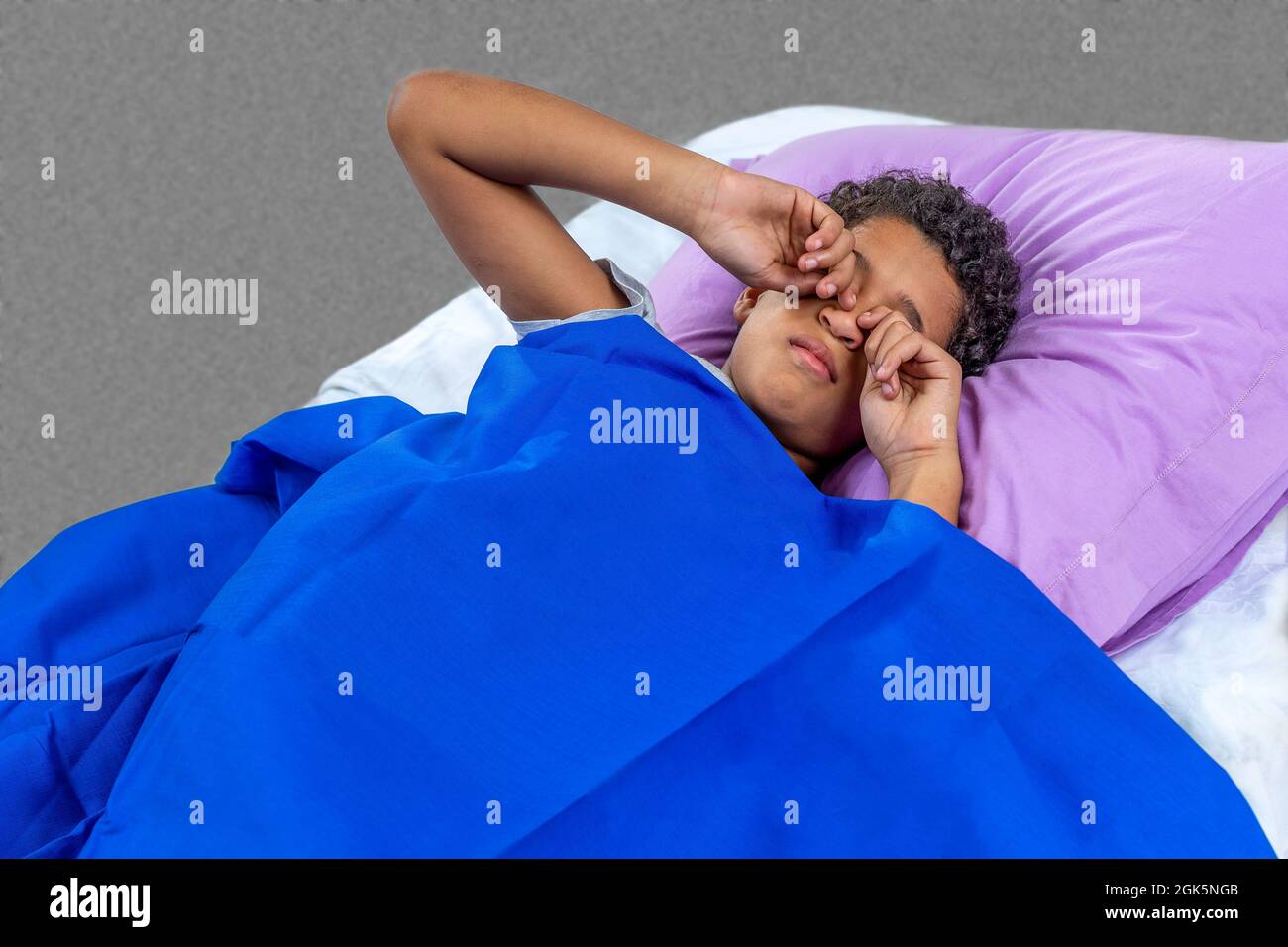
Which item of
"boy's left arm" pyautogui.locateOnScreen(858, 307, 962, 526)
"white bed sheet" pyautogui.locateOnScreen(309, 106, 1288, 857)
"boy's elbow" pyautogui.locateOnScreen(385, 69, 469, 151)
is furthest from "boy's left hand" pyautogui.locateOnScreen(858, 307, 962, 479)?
"boy's elbow" pyautogui.locateOnScreen(385, 69, 469, 151)

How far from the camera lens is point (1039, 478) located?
107 centimetres

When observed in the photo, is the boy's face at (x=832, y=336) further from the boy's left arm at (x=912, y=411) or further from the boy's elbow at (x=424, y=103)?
the boy's elbow at (x=424, y=103)

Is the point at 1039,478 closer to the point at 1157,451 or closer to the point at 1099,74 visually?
the point at 1157,451

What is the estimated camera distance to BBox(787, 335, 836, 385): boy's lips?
1.16 meters

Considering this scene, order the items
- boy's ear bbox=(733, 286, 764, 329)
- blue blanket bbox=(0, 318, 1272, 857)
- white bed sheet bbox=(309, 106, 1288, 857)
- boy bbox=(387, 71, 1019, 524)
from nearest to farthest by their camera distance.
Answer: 1. blue blanket bbox=(0, 318, 1272, 857)
2. white bed sheet bbox=(309, 106, 1288, 857)
3. boy bbox=(387, 71, 1019, 524)
4. boy's ear bbox=(733, 286, 764, 329)

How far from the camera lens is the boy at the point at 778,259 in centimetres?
114

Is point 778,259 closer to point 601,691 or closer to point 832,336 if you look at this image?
point 832,336

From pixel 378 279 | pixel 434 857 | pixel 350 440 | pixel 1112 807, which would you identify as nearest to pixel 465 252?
pixel 350 440

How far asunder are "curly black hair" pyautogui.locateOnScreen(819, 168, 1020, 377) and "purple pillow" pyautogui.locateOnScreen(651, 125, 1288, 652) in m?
0.03

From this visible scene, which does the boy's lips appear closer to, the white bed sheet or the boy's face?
the boy's face

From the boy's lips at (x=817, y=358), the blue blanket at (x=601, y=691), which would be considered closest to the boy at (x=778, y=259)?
the boy's lips at (x=817, y=358)

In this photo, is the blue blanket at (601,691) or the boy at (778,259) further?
the boy at (778,259)

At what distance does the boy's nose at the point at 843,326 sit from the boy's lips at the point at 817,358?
0.02 metres
